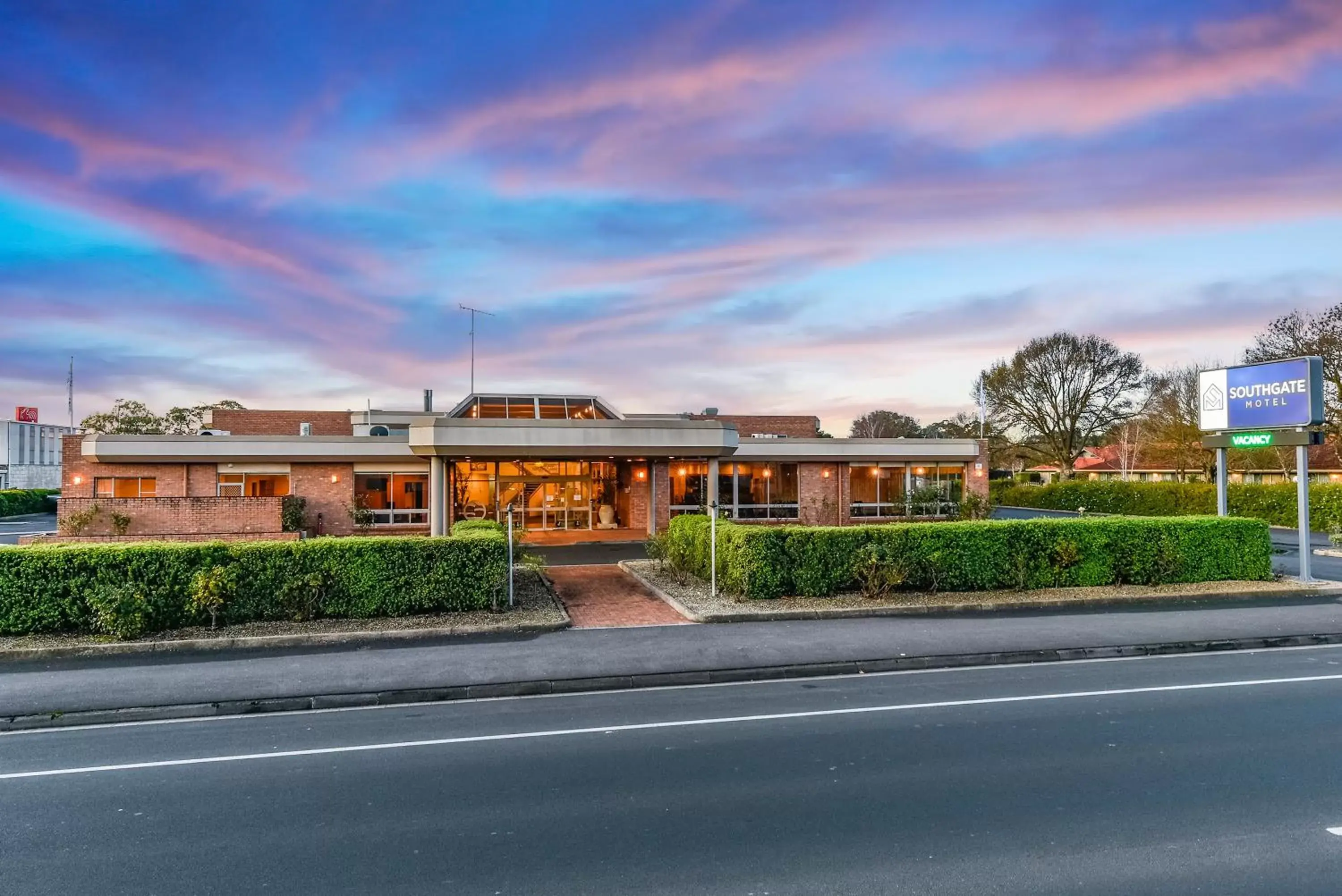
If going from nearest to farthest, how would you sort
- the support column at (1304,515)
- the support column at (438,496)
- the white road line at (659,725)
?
the white road line at (659,725) < the support column at (1304,515) < the support column at (438,496)

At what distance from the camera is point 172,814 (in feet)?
17.3

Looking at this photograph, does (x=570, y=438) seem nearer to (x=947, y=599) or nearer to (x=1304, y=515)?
(x=947, y=599)

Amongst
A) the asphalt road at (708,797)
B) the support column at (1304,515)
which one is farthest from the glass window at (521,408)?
the support column at (1304,515)

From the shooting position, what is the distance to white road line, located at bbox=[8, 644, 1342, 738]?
7.60m

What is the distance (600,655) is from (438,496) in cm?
1043

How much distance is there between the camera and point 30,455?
264ft

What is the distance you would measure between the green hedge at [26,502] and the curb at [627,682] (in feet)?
142

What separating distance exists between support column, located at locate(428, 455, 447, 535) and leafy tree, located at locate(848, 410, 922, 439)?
6587 cm

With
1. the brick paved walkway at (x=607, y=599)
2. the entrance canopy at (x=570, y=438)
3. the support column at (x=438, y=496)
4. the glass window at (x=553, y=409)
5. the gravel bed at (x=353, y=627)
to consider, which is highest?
the glass window at (x=553, y=409)

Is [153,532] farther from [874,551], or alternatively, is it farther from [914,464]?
[914,464]

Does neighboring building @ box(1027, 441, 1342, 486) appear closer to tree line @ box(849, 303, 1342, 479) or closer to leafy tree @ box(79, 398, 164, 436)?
tree line @ box(849, 303, 1342, 479)

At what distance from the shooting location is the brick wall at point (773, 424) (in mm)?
38719

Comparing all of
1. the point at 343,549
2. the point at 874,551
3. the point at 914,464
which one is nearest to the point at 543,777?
the point at 343,549

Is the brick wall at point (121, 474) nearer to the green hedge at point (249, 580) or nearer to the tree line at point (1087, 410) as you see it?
the green hedge at point (249, 580)
